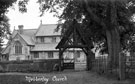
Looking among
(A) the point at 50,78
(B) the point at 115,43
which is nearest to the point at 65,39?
(B) the point at 115,43

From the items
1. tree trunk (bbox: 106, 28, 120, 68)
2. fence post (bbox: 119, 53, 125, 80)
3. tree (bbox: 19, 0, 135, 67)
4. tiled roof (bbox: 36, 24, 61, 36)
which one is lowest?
fence post (bbox: 119, 53, 125, 80)

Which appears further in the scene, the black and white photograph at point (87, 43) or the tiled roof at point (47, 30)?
the tiled roof at point (47, 30)

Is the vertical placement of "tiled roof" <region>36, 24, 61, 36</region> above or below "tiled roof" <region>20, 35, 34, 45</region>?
above

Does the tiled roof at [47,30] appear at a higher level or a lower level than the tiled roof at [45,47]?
higher

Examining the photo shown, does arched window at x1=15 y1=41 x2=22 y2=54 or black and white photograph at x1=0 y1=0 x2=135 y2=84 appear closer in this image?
black and white photograph at x1=0 y1=0 x2=135 y2=84

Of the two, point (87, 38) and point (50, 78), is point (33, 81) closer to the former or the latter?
point (50, 78)


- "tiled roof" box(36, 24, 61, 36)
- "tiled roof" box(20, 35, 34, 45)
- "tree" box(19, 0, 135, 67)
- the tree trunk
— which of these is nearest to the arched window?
"tiled roof" box(20, 35, 34, 45)

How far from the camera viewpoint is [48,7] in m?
25.3

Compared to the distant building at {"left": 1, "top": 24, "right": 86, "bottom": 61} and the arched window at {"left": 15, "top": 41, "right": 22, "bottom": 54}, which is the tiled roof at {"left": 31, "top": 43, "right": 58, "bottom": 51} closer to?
the distant building at {"left": 1, "top": 24, "right": 86, "bottom": 61}

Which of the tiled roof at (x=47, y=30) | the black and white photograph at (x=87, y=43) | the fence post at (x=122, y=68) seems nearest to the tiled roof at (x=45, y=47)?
the tiled roof at (x=47, y=30)

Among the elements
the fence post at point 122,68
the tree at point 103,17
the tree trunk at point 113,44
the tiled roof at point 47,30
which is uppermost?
the tiled roof at point 47,30

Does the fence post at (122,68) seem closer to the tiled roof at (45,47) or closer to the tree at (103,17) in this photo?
the tree at (103,17)

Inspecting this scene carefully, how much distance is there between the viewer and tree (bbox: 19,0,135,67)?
20734 mm

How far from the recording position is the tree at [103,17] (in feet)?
68.0
